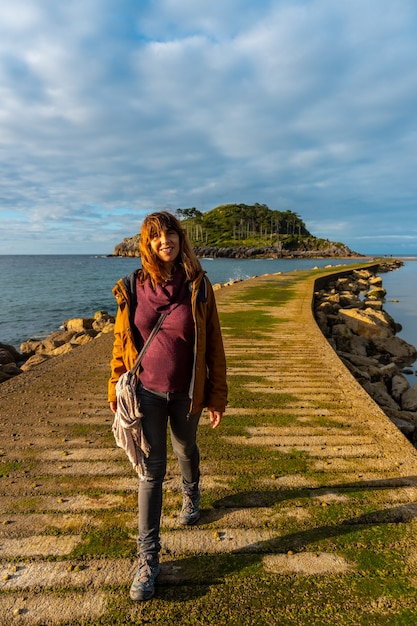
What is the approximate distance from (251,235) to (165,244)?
14360cm

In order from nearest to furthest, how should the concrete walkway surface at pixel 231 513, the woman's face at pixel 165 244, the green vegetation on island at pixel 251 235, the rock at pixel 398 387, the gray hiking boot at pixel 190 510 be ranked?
1. the concrete walkway surface at pixel 231 513
2. the woman's face at pixel 165 244
3. the gray hiking boot at pixel 190 510
4. the rock at pixel 398 387
5. the green vegetation on island at pixel 251 235

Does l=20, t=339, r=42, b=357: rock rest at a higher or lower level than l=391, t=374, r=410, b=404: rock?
lower

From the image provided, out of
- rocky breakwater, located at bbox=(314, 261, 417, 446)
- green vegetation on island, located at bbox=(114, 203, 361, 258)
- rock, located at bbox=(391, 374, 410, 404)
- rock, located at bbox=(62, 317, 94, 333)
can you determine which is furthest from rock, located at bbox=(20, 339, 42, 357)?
green vegetation on island, located at bbox=(114, 203, 361, 258)

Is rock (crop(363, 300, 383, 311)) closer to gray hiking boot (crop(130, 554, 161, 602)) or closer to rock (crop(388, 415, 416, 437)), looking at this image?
rock (crop(388, 415, 416, 437))

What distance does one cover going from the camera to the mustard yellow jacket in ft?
8.20

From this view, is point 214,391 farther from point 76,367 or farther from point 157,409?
point 76,367

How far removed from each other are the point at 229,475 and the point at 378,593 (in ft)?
4.93

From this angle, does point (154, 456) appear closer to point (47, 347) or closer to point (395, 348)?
point (47, 347)

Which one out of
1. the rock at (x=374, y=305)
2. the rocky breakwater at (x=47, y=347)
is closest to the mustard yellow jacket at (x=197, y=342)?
the rocky breakwater at (x=47, y=347)

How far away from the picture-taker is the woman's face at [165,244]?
2.44 meters

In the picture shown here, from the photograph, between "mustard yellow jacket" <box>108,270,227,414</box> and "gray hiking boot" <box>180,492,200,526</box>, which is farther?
"gray hiking boot" <box>180,492,200,526</box>

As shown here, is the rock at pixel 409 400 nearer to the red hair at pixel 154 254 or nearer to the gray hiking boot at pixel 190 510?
the gray hiking boot at pixel 190 510

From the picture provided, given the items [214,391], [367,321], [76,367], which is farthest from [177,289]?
[367,321]

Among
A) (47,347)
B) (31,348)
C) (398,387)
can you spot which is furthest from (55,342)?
(398,387)
